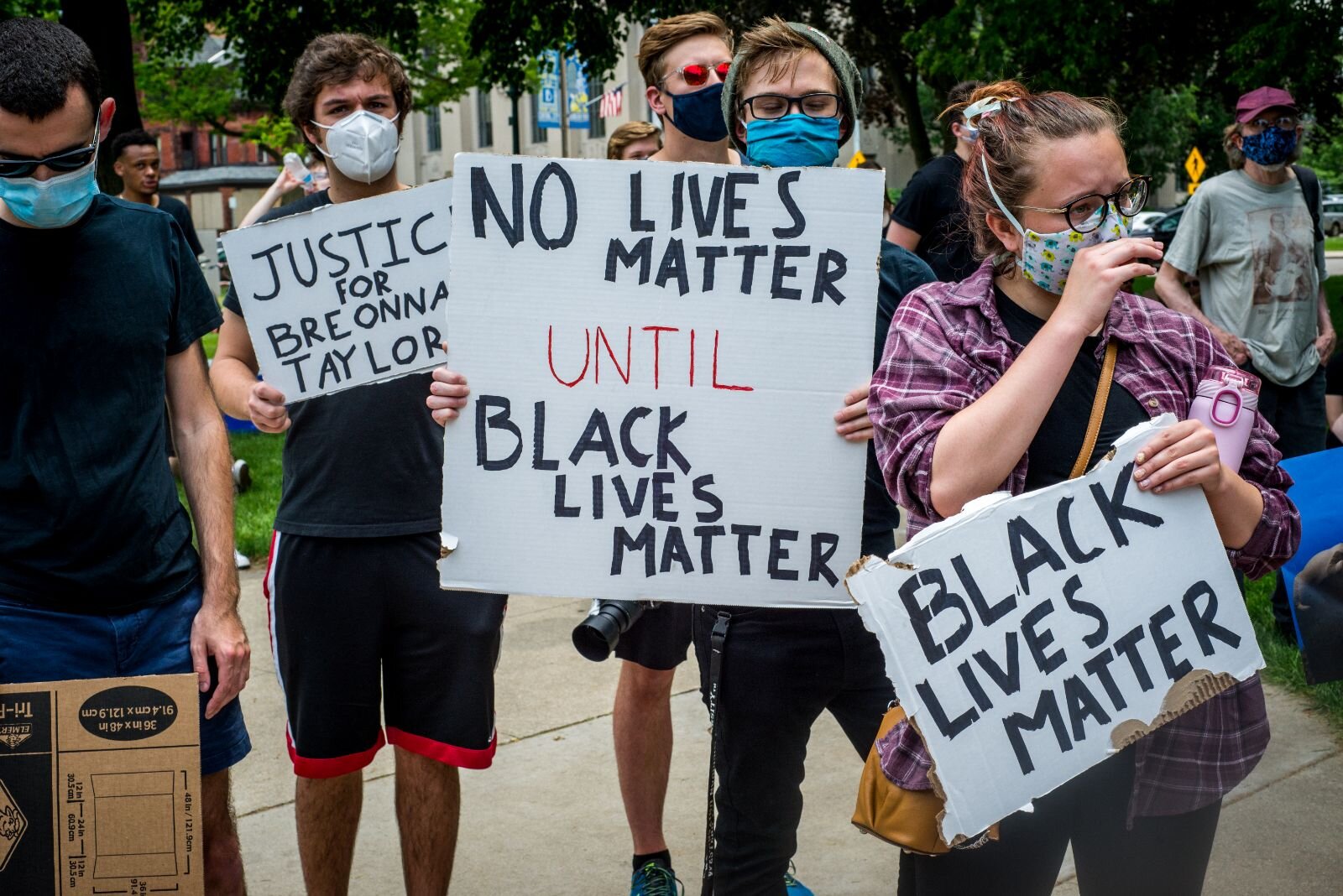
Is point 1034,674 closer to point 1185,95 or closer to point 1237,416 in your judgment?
point 1237,416

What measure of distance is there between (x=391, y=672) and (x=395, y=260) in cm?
96

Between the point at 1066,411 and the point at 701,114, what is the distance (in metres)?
1.52

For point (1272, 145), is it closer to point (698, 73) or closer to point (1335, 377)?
point (1335, 377)

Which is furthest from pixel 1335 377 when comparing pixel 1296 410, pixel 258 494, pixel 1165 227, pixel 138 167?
pixel 1165 227

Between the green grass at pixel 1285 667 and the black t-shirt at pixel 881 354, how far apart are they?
6.66 feet

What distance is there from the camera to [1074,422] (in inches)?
83.4

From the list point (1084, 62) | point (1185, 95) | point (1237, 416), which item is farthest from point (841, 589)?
point (1185, 95)

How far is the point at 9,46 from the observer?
2.39 metres

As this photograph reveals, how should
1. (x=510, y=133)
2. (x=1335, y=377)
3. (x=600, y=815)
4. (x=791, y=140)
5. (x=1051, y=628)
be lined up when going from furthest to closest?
(x=510, y=133)
(x=1335, y=377)
(x=600, y=815)
(x=791, y=140)
(x=1051, y=628)

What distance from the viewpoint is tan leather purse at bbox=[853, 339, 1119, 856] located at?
2.09 metres

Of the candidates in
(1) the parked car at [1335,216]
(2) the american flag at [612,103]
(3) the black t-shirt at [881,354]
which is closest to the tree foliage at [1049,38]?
(2) the american flag at [612,103]

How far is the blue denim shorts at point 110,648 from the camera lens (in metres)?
2.51

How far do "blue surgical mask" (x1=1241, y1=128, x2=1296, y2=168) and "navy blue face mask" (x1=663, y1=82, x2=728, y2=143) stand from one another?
302cm

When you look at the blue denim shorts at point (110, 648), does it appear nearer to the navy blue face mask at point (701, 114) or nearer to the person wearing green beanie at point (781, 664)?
the person wearing green beanie at point (781, 664)
